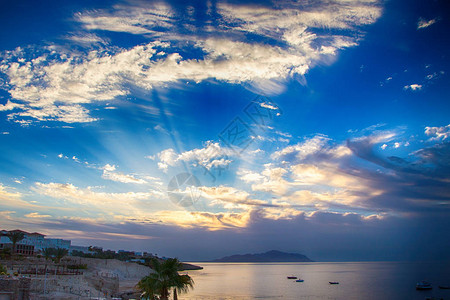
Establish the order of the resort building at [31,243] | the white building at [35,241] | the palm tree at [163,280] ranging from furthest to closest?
the white building at [35,241] → the resort building at [31,243] → the palm tree at [163,280]

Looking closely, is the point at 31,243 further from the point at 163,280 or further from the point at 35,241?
the point at 163,280

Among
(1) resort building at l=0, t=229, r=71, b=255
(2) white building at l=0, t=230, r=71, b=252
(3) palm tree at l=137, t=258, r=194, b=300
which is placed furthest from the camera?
(2) white building at l=0, t=230, r=71, b=252

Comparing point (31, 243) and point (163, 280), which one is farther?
point (31, 243)

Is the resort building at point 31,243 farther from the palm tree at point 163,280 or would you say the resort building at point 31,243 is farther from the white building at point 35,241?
the palm tree at point 163,280

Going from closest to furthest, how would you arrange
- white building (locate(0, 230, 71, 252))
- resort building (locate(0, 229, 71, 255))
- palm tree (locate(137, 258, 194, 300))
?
palm tree (locate(137, 258, 194, 300)), resort building (locate(0, 229, 71, 255)), white building (locate(0, 230, 71, 252))

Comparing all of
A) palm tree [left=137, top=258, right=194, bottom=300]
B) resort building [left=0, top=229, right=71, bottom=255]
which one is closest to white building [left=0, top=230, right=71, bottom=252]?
resort building [left=0, top=229, right=71, bottom=255]

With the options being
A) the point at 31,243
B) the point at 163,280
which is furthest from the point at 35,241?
the point at 163,280

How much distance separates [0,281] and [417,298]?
297 ft

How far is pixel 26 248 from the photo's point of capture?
360ft

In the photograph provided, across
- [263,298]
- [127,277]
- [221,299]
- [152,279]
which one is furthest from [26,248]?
[152,279]

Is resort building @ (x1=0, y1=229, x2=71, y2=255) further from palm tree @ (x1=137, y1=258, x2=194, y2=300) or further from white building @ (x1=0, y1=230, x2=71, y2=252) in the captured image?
palm tree @ (x1=137, y1=258, x2=194, y2=300)

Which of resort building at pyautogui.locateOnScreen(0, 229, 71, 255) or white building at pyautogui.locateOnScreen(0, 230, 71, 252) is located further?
white building at pyautogui.locateOnScreen(0, 230, 71, 252)

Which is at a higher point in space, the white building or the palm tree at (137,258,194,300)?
the palm tree at (137,258,194,300)

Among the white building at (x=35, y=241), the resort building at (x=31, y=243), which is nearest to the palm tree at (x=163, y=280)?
the resort building at (x=31, y=243)
